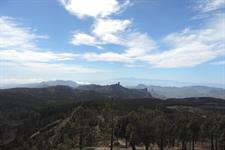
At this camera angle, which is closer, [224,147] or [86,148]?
[224,147]

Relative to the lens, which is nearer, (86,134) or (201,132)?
(86,134)

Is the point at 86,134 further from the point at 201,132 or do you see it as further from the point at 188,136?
the point at 201,132

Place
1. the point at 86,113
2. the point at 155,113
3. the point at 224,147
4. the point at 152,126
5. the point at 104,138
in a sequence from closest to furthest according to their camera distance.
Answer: the point at 152,126 < the point at 155,113 < the point at 224,147 < the point at 86,113 < the point at 104,138

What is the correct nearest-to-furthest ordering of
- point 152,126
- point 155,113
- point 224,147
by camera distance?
point 152,126 < point 155,113 < point 224,147

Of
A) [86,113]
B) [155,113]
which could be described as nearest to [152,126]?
[155,113]

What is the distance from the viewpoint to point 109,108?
91.4m

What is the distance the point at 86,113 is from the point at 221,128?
4014 centimetres

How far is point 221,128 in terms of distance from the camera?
331 ft

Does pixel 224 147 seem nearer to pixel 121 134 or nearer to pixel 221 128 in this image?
pixel 221 128

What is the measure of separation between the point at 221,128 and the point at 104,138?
38.9 metres

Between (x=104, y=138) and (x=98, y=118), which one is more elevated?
(x=98, y=118)

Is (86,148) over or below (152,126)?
below

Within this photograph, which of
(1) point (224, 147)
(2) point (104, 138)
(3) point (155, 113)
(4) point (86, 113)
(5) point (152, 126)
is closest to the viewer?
(5) point (152, 126)

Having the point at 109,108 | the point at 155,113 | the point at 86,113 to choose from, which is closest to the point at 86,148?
the point at 86,113
